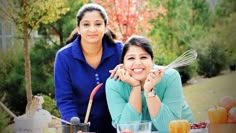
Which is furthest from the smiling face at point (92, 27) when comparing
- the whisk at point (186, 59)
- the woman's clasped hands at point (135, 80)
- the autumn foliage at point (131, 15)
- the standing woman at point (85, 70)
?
the autumn foliage at point (131, 15)

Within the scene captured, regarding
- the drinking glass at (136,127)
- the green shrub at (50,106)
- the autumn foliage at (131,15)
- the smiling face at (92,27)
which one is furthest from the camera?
the autumn foliage at (131,15)

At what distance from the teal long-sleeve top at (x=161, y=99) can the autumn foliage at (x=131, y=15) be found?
27.3 inches

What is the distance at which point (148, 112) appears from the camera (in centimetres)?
205

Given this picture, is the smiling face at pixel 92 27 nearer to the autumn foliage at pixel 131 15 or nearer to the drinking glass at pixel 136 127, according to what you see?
the drinking glass at pixel 136 127

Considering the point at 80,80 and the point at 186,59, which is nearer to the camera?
the point at 80,80

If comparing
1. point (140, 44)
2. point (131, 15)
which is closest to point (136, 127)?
point (140, 44)

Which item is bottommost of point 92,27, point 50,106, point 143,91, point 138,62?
point 50,106

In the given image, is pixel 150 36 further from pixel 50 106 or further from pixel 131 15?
pixel 50 106

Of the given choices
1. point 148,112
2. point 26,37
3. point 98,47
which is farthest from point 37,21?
point 148,112

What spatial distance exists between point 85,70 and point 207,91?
0.69 m

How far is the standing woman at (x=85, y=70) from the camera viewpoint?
7.16 ft

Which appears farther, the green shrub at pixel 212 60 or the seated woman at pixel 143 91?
the green shrub at pixel 212 60

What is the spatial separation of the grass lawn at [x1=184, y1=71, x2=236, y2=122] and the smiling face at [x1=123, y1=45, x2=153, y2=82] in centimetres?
49

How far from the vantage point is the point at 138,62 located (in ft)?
6.62
